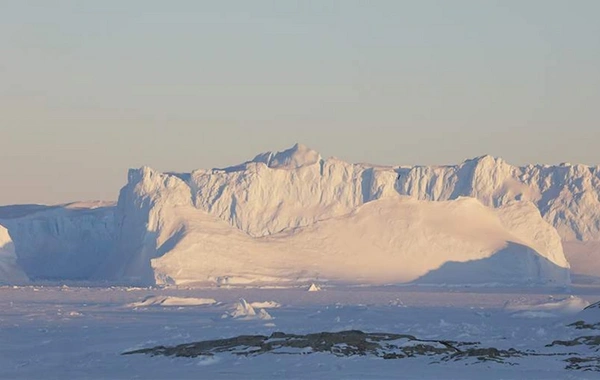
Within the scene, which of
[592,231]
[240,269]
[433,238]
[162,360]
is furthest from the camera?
[592,231]

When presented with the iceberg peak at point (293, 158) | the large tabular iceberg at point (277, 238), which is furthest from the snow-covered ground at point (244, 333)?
the iceberg peak at point (293, 158)

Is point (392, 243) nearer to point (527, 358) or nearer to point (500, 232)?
point (500, 232)

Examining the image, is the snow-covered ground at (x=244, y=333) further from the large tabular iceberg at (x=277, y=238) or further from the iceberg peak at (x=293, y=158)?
the iceberg peak at (x=293, y=158)

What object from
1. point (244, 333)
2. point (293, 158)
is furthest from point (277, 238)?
point (244, 333)

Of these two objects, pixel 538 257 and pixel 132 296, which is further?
pixel 538 257

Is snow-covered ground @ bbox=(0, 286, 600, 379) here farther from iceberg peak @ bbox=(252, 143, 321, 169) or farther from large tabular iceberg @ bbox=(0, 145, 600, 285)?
iceberg peak @ bbox=(252, 143, 321, 169)

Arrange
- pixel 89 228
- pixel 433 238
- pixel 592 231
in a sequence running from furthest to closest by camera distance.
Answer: pixel 592 231, pixel 89 228, pixel 433 238

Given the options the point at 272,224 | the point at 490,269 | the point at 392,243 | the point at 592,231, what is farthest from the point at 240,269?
the point at 592,231

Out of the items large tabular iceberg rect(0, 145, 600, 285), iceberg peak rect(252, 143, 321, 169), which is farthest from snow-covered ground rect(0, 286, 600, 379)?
iceberg peak rect(252, 143, 321, 169)
